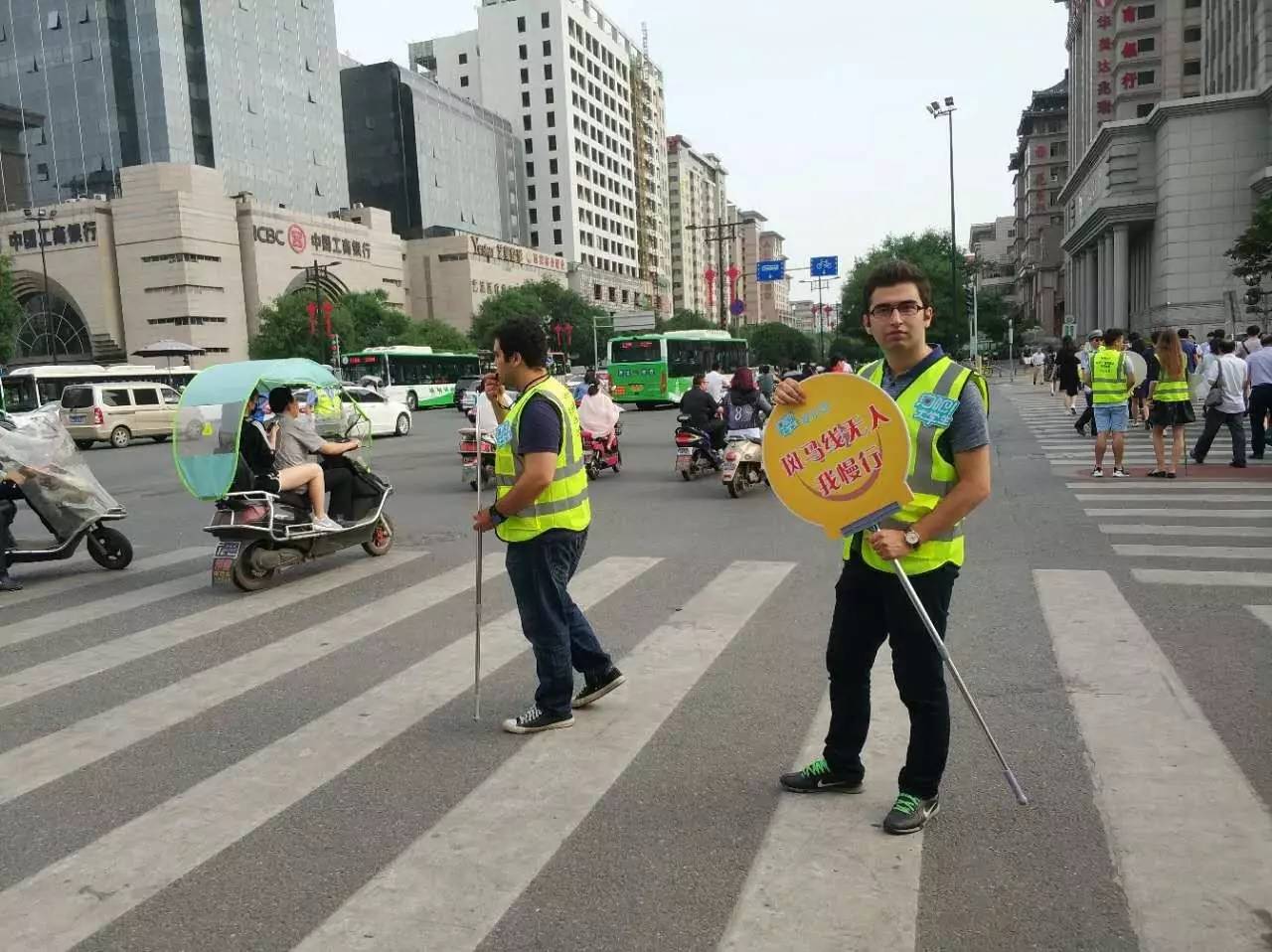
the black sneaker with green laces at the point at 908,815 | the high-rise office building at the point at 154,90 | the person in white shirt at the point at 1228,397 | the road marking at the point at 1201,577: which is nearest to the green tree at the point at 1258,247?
the person in white shirt at the point at 1228,397

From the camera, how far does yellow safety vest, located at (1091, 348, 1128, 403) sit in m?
11.3

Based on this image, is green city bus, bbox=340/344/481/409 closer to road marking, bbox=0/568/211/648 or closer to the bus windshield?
the bus windshield

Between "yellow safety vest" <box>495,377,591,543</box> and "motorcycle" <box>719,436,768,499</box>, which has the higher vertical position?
"yellow safety vest" <box>495,377,591,543</box>

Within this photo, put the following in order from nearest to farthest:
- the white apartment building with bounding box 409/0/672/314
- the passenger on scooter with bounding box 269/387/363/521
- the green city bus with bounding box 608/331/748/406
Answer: the passenger on scooter with bounding box 269/387/363/521
the green city bus with bounding box 608/331/748/406
the white apartment building with bounding box 409/0/672/314

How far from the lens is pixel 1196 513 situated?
923 cm

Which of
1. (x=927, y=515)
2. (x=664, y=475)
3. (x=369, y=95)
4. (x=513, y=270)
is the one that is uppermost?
(x=369, y=95)

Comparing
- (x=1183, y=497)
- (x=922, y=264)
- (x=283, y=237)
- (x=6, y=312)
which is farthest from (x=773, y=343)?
(x=1183, y=497)

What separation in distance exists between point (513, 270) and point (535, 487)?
93.2m

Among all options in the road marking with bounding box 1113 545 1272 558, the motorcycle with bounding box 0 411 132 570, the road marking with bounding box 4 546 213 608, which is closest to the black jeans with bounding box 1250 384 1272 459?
the road marking with bounding box 1113 545 1272 558

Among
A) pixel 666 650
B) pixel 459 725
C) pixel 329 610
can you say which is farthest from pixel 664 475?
pixel 459 725

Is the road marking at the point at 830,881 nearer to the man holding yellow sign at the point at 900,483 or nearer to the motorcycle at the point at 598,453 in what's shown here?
the man holding yellow sign at the point at 900,483

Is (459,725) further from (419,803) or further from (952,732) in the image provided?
(952,732)

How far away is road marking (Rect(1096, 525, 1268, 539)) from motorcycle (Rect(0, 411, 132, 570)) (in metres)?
8.73

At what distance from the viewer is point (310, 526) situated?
788cm
